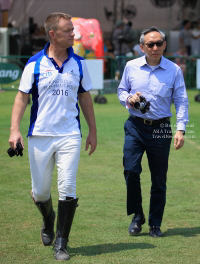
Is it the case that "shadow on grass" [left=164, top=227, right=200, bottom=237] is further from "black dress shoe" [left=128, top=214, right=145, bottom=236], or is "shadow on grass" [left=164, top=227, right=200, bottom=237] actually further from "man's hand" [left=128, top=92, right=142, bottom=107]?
"man's hand" [left=128, top=92, right=142, bottom=107]

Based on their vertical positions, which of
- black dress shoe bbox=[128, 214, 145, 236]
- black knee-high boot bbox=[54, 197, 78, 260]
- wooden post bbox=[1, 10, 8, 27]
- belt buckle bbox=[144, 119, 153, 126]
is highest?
wooden post bbox=[1, 10, 8, 27]

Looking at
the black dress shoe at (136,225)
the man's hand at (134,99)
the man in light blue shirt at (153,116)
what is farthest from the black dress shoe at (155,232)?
the man's hand at (134,99)

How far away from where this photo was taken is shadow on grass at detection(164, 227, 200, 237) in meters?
5.38

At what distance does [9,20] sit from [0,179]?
19.4 meters

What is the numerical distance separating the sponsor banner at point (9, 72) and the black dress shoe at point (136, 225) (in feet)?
39.7

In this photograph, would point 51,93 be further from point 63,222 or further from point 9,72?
point 9,72

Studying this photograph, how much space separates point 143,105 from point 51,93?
0.94 meters

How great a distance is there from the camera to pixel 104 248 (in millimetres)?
4914

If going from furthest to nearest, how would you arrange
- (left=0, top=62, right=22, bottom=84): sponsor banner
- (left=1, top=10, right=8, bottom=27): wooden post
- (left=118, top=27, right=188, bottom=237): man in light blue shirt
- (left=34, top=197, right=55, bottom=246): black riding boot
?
(left=1, top=10, right=8, bottom=27): wooden post, (left=0, top=62, right=22, bottom=84): sponsor banner, (left=118, top=27, right=188, bottom=237): man in light blue shirt, (left=34, top=197, right=55, bottom=246): black riding boot

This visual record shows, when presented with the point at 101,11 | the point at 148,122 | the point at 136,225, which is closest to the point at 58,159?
the point at 148,122

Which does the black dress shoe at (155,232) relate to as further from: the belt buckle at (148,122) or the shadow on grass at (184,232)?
the belt buckle at (148,122)

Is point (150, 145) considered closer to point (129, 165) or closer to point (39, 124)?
point (129, 165)

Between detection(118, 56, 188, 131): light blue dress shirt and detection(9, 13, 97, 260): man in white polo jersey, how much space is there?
823mm

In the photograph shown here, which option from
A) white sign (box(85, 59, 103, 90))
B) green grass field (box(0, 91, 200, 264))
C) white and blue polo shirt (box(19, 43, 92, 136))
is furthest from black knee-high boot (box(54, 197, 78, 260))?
white sign (box(85, 59, 103, 90))
